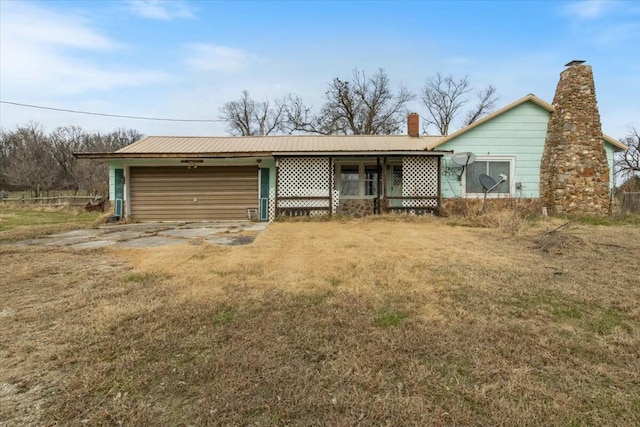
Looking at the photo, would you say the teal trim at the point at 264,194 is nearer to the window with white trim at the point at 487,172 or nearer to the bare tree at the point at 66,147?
the window with white trim at the point at 487,172

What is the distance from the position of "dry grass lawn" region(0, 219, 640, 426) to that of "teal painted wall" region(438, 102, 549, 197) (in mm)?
8619

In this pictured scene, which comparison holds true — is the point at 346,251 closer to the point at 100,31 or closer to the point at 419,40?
the point at 100,31

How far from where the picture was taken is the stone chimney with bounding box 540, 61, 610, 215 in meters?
12.5

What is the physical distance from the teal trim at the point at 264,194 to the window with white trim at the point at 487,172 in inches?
294

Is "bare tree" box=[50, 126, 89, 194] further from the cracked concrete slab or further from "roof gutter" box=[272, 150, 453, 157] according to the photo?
the cracked concrete slab

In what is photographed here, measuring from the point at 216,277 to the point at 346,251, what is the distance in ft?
8.37

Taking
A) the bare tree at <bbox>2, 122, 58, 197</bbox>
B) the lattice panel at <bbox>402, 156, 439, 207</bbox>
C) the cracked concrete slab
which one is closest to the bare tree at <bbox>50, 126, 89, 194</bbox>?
the bare tree at <bbox>2, 122, 58, 197</bbox>

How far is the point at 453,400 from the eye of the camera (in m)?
2.03

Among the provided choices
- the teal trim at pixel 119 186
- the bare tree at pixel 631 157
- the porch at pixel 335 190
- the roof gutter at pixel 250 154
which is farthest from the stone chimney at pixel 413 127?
the bare tree at pixel 631 157

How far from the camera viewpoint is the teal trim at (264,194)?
13414 millimetres

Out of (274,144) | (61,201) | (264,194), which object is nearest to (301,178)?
(264,194)

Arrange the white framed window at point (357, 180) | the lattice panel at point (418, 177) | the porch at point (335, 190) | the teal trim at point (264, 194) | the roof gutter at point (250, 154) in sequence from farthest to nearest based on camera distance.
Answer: the white framed window at point (357, 180) → the teal trim at point (264, 194) → the lattice panel at point (418, 177) → the porch at point (335, 190) → the roof gutter at point (250, 154)

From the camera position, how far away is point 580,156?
1251 centimetres

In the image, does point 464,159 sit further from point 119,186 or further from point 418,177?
point 119,186
